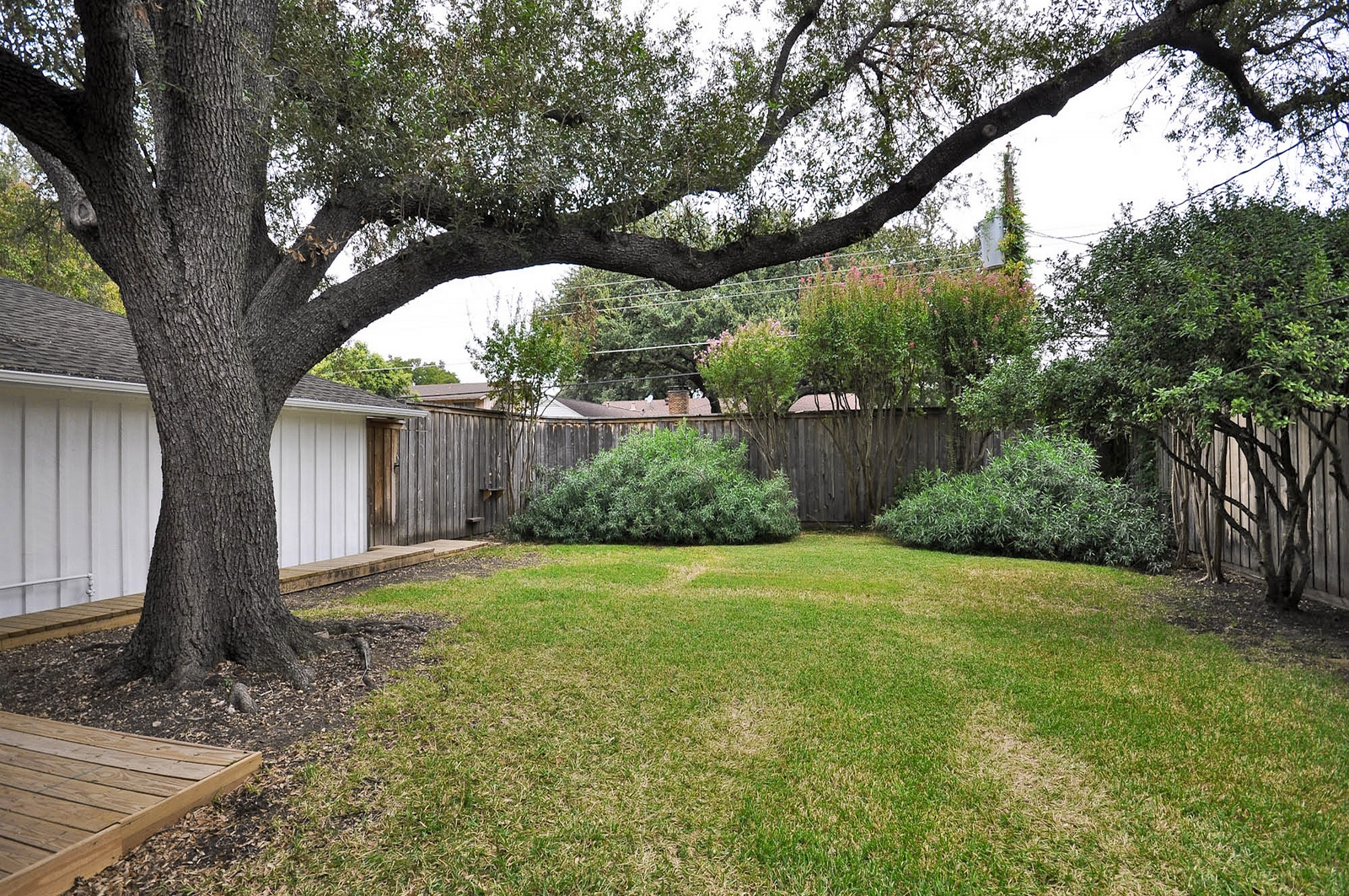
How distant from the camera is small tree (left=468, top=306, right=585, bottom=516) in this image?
10.2 meters

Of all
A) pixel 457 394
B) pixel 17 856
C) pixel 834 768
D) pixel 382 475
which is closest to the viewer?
pixel 17 856

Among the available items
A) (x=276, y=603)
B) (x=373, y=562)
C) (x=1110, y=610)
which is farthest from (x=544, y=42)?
(x=1110, y=610)

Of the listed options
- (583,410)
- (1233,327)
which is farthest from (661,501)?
(583,410)

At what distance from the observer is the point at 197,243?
11.8 ft

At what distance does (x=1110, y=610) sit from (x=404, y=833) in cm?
532

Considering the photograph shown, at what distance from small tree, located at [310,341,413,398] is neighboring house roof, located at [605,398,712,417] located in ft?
25.1

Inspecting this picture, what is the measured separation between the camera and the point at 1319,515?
5566mm

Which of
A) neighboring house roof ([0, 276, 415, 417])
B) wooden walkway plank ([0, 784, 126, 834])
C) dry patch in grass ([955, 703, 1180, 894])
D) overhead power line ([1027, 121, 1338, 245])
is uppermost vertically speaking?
overhead power line ([1027, 121, 1338, 245])

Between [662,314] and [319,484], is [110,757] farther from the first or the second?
[662,314]

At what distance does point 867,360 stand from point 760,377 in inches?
66.4

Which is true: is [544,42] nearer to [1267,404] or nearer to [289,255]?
[289,255]

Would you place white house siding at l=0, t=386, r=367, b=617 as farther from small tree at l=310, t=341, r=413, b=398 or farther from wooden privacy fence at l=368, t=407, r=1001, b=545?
small tree at l=310, t=341, r=413, b=398

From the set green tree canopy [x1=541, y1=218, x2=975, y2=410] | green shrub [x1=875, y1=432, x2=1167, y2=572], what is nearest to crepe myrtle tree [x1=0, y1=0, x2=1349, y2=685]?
green shrub [x1=875, y1=432, x2=1167, y2=572]

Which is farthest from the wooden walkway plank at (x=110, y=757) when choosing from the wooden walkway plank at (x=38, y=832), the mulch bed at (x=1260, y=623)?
the mulch bed at (x=1260, y=623)
